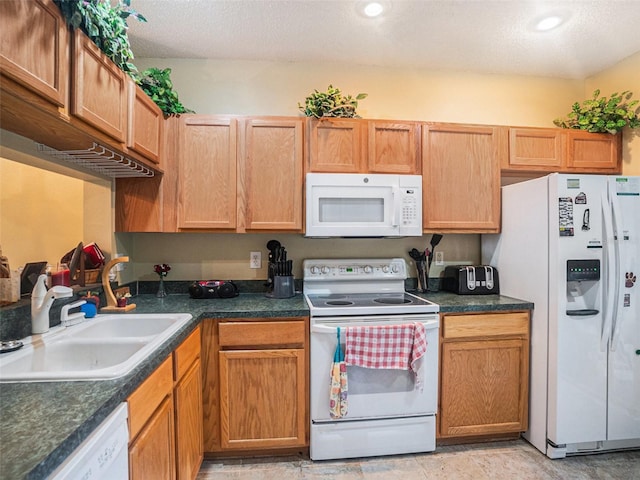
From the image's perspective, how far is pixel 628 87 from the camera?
243 centimetres

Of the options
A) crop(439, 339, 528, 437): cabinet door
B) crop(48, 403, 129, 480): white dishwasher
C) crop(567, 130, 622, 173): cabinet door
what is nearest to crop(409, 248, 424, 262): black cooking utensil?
crop(439, 339, 528, 437): cabinet door

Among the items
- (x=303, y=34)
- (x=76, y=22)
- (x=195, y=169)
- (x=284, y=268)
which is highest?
(x=303, y=34)

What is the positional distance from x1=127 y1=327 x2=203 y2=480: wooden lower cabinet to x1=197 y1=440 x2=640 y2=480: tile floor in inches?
13.6

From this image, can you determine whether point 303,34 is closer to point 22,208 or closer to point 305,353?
point 22,208

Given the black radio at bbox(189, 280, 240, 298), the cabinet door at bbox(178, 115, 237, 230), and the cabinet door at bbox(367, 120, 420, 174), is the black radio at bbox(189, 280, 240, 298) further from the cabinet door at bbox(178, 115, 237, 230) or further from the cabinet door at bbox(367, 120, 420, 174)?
the cabinet door at bbox(367, 120, 420, 174)

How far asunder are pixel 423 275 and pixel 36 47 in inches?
95.9

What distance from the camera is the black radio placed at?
219 centimetres

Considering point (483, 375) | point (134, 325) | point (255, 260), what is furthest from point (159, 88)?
point (483, 375)

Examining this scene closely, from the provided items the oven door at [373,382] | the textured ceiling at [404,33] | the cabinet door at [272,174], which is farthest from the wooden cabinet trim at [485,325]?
the textured ceiling at [404,33]

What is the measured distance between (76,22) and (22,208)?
2.86ft

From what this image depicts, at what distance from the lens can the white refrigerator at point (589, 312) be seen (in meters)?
1.92

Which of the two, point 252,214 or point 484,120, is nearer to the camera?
point 252,214

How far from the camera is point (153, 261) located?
7.98 ft

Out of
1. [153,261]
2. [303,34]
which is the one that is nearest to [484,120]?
[303,34]
